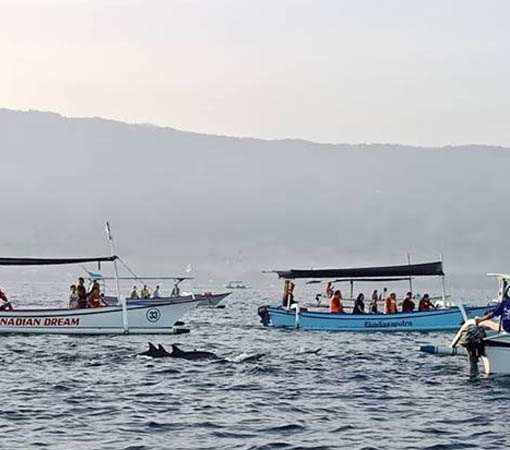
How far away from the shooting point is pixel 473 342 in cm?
3181

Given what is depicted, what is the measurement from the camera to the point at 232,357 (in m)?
38.1

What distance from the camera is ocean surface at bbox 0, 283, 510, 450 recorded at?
74.9ft

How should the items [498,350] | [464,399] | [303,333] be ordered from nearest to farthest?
[464,399] → [498,350] → [303,333]

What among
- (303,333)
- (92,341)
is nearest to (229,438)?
(92,341)

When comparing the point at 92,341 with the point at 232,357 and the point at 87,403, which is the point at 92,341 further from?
the point at 87,403

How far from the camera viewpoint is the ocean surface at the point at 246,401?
22.8 metres

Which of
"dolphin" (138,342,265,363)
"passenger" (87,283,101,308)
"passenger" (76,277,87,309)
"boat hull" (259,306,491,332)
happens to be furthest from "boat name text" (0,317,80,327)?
"boat hull" (259,306,491,332)

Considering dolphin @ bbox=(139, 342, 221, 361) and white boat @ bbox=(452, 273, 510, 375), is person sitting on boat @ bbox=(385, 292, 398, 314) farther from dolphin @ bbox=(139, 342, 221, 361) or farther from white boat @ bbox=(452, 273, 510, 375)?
white boat @ bbox=(452, 273, 510, 375)

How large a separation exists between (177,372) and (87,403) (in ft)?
21.5

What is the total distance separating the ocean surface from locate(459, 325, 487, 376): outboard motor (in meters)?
0.49

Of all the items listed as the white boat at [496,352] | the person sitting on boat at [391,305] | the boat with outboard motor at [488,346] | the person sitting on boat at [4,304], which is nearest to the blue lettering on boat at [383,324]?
the person sitting on boat at [391,305]

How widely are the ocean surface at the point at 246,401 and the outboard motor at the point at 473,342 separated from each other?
491mm

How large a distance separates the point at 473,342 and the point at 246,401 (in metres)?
7.45

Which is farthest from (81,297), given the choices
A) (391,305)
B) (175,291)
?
(175,291)
